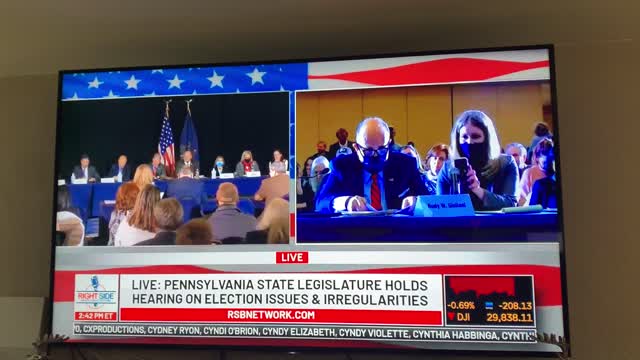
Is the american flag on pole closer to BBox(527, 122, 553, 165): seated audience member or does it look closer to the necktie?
the necktie

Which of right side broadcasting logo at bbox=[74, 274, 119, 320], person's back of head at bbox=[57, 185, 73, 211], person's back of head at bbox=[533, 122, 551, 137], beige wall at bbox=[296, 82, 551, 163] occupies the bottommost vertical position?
right side broadcasting logo at bbox=[74, 274, 119, 320]

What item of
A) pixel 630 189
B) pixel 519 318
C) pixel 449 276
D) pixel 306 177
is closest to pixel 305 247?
pixel 306 177

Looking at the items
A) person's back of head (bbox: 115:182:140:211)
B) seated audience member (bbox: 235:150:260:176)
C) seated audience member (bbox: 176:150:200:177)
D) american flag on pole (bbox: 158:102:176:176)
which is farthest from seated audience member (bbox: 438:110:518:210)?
person's back of head (bbox: 115:182:140:211)

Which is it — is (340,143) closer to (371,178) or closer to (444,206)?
(371,178)

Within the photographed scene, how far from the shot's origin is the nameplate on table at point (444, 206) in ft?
6.93

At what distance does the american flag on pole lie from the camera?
2.28m

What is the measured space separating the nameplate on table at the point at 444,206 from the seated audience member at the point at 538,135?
0.29 metres

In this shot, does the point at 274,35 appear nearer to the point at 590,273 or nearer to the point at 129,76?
the point at 129,76

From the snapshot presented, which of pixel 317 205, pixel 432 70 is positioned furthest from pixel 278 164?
pixel 432 70

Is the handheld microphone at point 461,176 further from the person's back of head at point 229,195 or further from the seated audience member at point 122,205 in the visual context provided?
the seated audience member at point 122,205

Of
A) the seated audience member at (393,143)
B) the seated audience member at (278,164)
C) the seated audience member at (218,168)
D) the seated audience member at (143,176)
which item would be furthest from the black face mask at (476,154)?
the seated audience member at (143,176)

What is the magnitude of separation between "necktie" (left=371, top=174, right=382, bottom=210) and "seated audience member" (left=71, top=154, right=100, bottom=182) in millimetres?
1177

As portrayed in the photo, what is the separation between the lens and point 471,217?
2.10 meters

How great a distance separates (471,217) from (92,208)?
1578 mm
